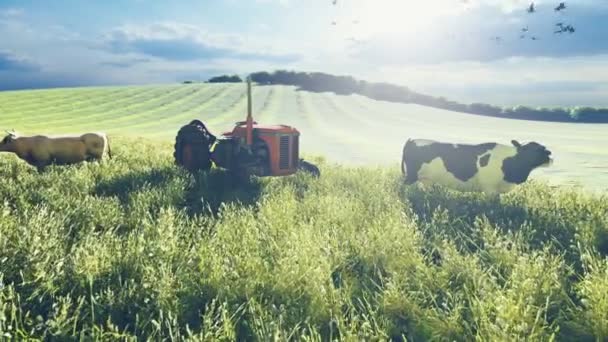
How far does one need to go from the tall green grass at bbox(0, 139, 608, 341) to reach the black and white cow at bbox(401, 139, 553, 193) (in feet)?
2.31

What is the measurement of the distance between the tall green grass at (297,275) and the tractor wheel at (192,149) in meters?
2.11

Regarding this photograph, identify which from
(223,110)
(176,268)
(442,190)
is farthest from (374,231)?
(223,110)

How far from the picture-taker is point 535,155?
8172 mm

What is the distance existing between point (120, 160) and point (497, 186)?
355 inches

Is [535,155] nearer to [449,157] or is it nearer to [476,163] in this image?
[476,163]

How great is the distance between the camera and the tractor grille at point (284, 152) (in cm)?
984

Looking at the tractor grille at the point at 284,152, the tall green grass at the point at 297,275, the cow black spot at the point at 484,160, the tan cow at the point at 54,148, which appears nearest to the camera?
the tall green grass at the point at 297,275

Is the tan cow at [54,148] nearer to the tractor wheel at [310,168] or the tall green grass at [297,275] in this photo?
the tall green grass at [297,275]

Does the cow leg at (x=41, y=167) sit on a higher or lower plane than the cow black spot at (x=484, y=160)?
lower

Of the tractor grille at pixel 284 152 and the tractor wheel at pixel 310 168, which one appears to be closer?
the tractor grille at pixel 284 152

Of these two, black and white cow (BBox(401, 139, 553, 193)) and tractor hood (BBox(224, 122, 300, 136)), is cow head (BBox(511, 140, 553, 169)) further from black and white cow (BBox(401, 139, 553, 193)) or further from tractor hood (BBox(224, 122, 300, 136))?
tractor hood (BBox(224, 122, 300, 136))

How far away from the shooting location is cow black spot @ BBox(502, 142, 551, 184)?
817 centimetres

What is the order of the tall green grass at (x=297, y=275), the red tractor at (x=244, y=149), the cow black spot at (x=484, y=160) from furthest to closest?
the red tractor at (x=244, y=149) → the cow black spot at (x=484, y=160) → the tall green grass at (x=297, y=275)

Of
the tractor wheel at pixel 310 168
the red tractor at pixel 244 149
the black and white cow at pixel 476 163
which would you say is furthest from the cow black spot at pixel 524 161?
the red tractor at pixel 244 149
